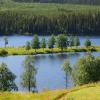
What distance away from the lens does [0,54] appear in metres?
185

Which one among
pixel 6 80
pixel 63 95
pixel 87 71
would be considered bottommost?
pixel 6 80

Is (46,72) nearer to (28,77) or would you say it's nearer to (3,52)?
(28,77)

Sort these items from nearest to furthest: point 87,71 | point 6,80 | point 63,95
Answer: point 63,95 < point 6,80 < point 87,71

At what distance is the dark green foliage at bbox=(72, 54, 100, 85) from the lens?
3280 inches

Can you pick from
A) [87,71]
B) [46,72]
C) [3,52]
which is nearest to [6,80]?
[87,71]

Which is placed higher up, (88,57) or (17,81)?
(88,57)

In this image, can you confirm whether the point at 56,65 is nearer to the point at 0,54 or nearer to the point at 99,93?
the point at 0,54

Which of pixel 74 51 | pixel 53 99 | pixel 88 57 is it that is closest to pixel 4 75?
pixel 88 57

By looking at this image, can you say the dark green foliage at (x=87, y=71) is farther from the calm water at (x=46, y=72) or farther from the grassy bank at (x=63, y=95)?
the grassy bank at (x=63, y=95)

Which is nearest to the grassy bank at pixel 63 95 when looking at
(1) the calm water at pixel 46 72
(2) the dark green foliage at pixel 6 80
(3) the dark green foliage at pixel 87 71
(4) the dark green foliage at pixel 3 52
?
(2) the dark green foliage at pixel 6 80

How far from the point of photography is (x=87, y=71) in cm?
8538

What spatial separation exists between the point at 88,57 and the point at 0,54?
98.3 meters

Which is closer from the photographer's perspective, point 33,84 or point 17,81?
point 33,84

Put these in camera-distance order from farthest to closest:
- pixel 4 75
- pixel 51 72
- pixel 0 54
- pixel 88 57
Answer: pixel 0 54 < pixel 51 72 < pixel 88 57 < pixel 4 75
